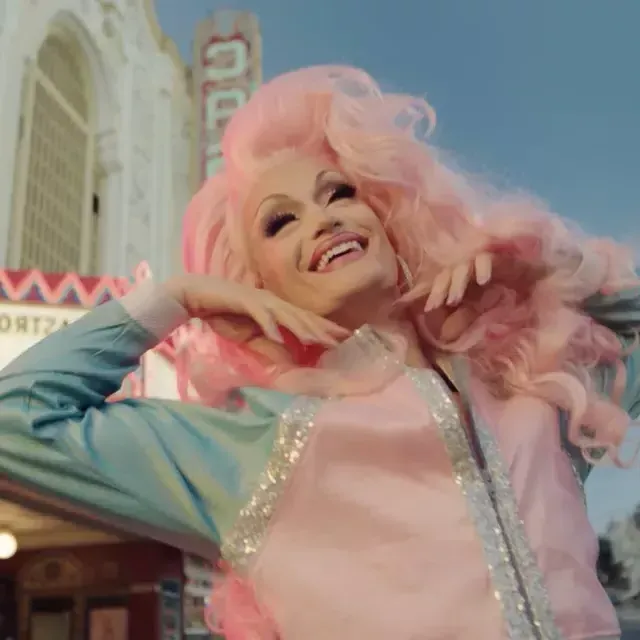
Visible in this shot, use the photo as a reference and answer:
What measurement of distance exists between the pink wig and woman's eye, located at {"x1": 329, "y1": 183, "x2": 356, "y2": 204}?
0.01 metres

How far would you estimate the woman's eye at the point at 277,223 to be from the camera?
2.78ft

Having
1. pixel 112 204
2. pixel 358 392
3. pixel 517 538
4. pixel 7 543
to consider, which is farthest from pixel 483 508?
pixel 112 204

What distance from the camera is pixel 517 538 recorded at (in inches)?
27.4

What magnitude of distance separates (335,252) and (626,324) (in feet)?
1.17

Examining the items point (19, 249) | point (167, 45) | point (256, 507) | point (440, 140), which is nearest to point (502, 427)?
point (256, 507)

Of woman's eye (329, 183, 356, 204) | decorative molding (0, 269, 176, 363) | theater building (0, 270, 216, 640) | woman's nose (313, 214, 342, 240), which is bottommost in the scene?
woman's nose (313, 214, 342, 240)

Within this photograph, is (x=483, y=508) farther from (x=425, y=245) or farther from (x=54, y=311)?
(x=54, y=311)

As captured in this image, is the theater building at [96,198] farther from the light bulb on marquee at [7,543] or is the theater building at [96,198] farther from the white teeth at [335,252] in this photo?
the white teeth at [335,252]

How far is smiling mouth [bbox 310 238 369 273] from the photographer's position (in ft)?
2.68

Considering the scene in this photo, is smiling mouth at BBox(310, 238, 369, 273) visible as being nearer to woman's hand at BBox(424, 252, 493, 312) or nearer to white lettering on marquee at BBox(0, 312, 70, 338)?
woman's hand at BBox(424, 252, 493, 312)

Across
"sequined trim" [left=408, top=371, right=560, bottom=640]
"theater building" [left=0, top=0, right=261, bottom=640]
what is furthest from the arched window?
"sequined trim" [left=408, top=371, right=560, bottom=640]

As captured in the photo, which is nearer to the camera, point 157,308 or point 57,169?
point 157,308

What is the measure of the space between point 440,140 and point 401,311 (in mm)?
228

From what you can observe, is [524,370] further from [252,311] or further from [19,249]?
[19,249]
